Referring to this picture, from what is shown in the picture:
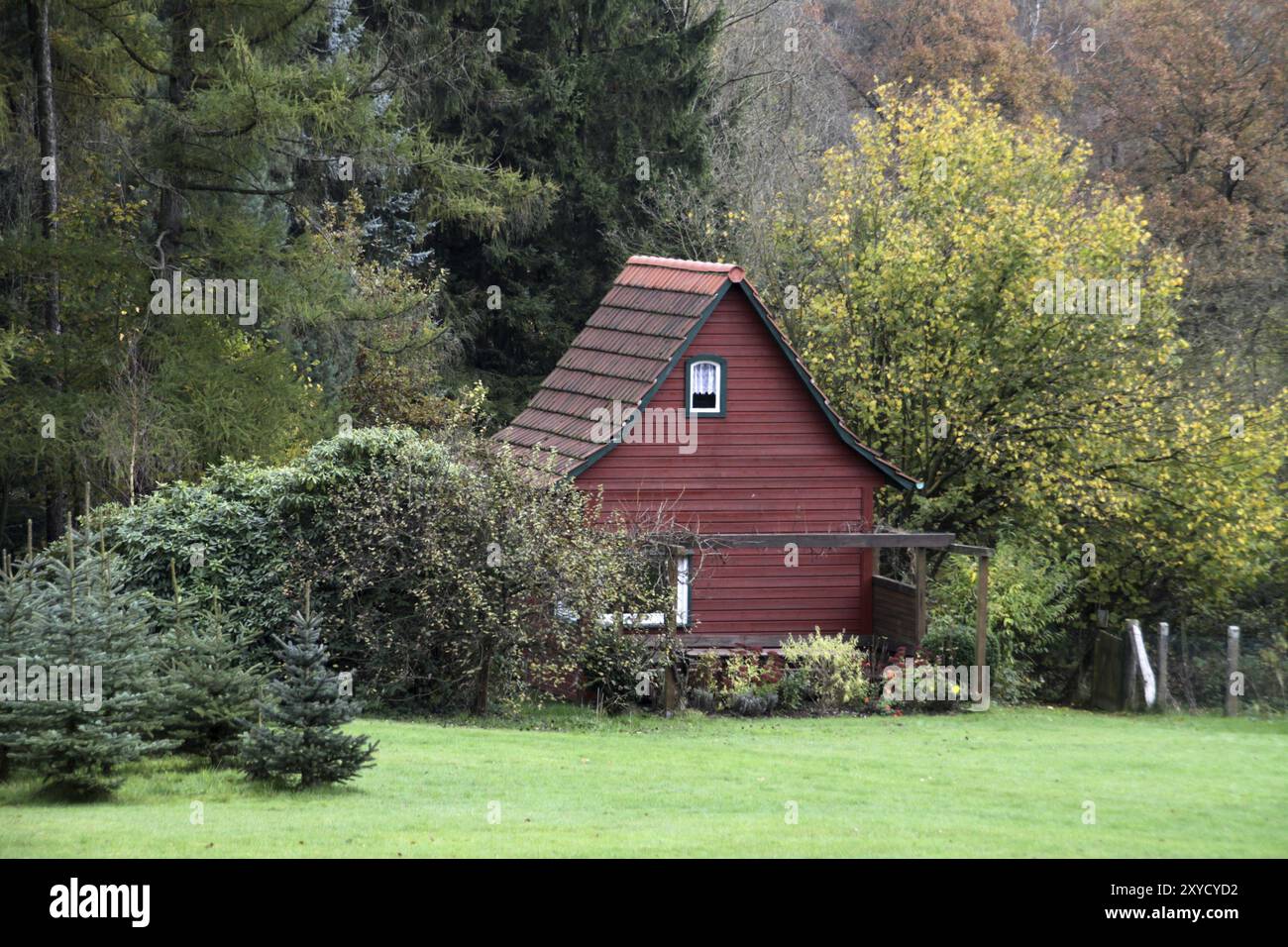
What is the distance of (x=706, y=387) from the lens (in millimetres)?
24672

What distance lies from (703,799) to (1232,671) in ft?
43.0

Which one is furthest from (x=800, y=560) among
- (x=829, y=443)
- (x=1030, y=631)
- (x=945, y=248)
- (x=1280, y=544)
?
(x=1280, y=544)

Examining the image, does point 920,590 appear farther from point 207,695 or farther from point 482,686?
point 207,695

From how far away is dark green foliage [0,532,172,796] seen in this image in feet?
40.6

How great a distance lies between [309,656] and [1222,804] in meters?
8.50

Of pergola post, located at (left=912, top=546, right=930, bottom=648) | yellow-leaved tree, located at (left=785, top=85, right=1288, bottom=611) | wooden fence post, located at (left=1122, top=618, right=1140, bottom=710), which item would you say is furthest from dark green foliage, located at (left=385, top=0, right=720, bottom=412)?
wooden fence post, located at (left=1122, top=618, right=1140, bottom=710)

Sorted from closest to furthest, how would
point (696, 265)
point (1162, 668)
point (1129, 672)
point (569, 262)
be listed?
point (1162, 668)
point (1129, 672)
point (696, 265)
point (569, 262)

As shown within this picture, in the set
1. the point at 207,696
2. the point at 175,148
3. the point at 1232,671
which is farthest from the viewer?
the point at 175,148

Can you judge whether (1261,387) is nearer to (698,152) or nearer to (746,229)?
(746,229)

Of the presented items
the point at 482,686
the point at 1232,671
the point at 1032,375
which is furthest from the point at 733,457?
the point at 1232,671

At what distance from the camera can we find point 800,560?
25109mm

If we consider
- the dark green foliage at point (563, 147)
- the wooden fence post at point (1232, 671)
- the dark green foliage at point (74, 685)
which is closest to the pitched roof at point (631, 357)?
the wooden fence post at point (1232, 671)

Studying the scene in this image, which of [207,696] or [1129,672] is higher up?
[207,696]

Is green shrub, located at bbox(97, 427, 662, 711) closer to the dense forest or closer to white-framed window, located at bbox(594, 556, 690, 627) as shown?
white-framed window, located at bbox(594, 556, 690, 627)
